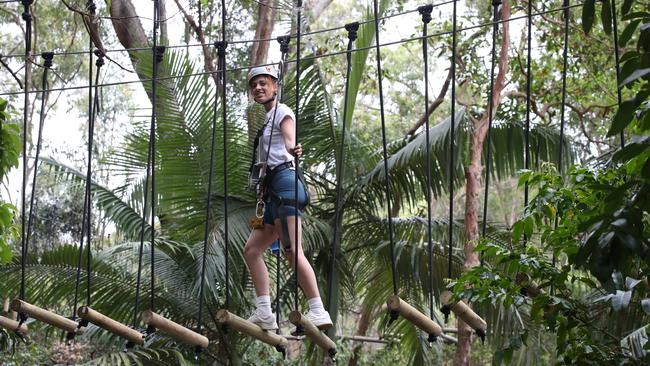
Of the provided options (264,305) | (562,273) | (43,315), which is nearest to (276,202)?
(264,305)

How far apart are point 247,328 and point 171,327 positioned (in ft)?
1.01

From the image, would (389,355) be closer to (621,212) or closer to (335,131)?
(335,131)

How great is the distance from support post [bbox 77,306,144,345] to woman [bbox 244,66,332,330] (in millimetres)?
496

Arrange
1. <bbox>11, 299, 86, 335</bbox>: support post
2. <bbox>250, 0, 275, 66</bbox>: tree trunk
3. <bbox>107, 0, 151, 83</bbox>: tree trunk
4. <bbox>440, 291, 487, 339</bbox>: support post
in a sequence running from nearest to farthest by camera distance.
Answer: <bbox>440, 291, 487, 339</bbox>: support post → <bbox>11, 299, 86, 335</bbox>: support post → <bbox>107, 0, 151, 83</bbox>: tree trunk → <bbox>250, 0, 275, 66</bbox>: tree trunk

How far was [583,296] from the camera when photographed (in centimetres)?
839

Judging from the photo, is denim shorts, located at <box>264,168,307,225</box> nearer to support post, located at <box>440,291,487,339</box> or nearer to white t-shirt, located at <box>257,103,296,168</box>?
white t-shirt, located at <box>257,103,296,168</box>

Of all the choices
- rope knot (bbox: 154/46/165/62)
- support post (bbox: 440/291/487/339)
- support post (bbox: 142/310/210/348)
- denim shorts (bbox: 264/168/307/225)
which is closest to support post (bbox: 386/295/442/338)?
support post (bbox: 440/291/487/339)

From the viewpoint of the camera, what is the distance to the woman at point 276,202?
435cm

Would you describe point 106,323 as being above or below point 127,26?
below

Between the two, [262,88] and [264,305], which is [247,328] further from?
[262,88]

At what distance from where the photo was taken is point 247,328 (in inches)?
164

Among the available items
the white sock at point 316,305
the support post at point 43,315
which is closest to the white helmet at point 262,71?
the white sock at point 316,305

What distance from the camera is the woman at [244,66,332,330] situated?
4348 millimetres

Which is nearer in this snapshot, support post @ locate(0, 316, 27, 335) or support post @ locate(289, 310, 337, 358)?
support post @ locate(289, 310, 337, 358)
